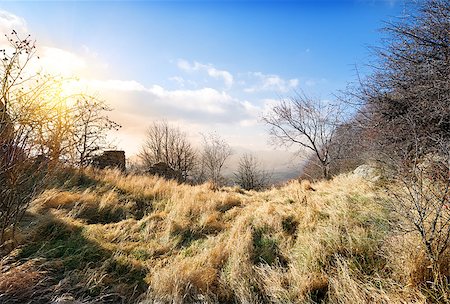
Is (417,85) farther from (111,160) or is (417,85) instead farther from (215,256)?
(111,160)

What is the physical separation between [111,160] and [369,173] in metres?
10.6

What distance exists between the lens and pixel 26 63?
3480mm

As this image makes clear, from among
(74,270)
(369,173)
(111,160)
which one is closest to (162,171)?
(111,160)

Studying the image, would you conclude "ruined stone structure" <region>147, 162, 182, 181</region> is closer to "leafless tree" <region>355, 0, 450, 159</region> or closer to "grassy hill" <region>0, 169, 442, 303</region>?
"grassy hill" <region>0, 169, 442, 303</region>

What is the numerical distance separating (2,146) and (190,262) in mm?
2596

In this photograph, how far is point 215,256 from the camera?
3.53 metres

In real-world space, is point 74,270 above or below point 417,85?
below

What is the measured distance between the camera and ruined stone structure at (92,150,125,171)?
12.2 m

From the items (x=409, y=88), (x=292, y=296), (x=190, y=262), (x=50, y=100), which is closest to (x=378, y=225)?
(x=292, y=296)

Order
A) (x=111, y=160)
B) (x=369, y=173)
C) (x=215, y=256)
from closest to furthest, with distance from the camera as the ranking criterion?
(x=215, y=256) → (x=369, y=173) → (x=111, y=160)

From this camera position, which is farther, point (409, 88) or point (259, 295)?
point (409, 88)

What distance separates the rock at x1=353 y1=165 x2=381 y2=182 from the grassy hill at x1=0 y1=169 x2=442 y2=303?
1.08 meters

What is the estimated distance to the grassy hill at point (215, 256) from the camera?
267 centimetres

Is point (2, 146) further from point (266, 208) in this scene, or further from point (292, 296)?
point (266, 208)
